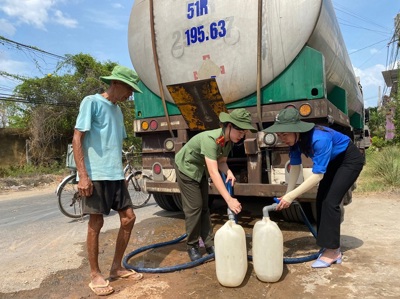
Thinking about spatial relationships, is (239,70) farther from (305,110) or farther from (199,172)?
(199,172)

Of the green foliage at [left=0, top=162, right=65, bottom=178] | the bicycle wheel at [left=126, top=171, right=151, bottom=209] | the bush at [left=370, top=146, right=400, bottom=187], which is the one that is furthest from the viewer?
the green foliage at [left=0, top=162, right=65, bottom=178]

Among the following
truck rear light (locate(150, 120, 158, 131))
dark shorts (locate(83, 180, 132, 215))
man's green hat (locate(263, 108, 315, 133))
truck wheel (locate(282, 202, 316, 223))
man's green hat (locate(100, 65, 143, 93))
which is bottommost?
truck wheel (locate(282, 202, 316, 223))

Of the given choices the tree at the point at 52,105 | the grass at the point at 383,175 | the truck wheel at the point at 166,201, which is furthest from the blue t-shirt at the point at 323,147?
the tree at the point at 52,105

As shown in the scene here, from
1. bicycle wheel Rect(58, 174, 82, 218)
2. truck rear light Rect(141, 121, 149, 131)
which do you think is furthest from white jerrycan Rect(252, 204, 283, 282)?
bicycle wheel Rect(58, 174, 82, 218)

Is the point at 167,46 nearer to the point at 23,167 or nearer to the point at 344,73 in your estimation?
the point at 344,73

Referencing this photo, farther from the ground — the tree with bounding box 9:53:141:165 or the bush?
the tree with bounding box 9:53:141:165

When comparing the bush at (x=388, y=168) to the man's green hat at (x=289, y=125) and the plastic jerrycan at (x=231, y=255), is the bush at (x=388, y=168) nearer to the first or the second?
the man's green hat at (x=289, y=125)

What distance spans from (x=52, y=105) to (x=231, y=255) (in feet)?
47.4

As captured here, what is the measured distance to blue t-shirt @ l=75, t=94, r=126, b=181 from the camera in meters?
2.70

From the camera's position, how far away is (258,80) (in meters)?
3.91

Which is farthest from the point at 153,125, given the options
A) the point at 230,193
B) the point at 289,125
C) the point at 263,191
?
the point at 289,125

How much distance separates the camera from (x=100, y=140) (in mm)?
2771

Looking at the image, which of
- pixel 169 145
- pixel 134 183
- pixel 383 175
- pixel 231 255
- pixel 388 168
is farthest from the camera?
pixel 383 175

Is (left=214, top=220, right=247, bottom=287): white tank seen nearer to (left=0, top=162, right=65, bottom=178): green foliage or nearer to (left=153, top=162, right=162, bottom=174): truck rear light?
(left=153, top=162, right=162, bottom=174): truck rear light
